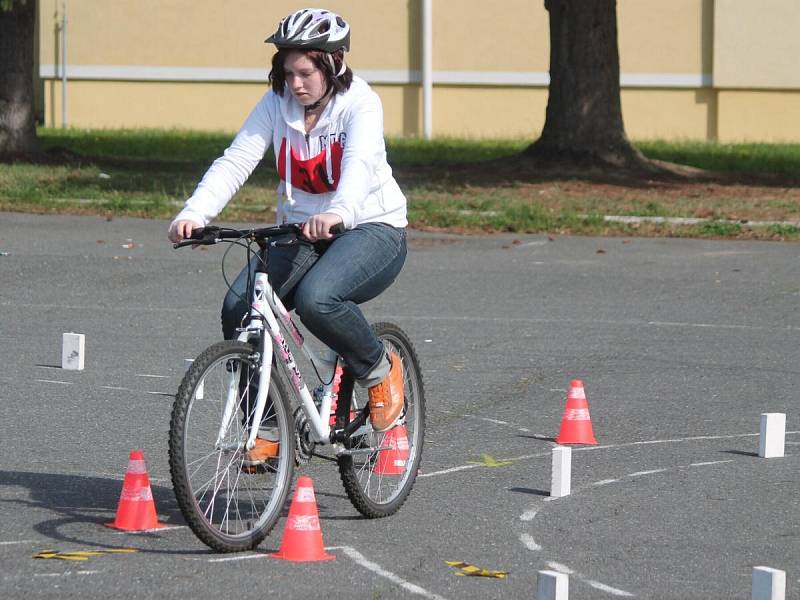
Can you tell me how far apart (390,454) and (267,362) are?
1074mm

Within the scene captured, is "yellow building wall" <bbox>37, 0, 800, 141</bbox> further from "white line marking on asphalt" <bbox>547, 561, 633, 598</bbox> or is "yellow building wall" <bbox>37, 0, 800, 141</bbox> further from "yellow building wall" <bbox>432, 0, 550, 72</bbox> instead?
"white line marking on asphalt" <bbox>547, 561, 633, 598</bbox>

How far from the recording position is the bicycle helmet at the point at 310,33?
5.98 m

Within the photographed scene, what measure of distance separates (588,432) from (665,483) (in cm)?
83

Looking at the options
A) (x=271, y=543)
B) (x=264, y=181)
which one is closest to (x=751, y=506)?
(x=271, y=543)

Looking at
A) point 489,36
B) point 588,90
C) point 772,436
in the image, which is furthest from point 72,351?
point 489,36

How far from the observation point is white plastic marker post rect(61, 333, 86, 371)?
386 inches

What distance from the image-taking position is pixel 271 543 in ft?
19.7

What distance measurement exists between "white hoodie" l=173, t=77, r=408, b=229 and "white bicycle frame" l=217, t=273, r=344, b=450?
0.40 metres

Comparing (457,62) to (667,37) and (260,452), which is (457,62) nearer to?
(667,37)

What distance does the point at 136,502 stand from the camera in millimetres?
6020

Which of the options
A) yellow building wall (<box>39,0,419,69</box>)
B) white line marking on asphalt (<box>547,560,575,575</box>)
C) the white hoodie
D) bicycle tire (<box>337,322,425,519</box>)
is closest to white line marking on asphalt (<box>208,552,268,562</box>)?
bicycle tire (<box>337,322,425,519</box>)

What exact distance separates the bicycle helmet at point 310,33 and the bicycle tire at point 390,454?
1181mm

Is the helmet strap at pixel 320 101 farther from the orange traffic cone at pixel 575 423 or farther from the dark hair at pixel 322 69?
the orange traffic cone at pixel 575 423

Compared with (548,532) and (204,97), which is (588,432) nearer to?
(548,532)
